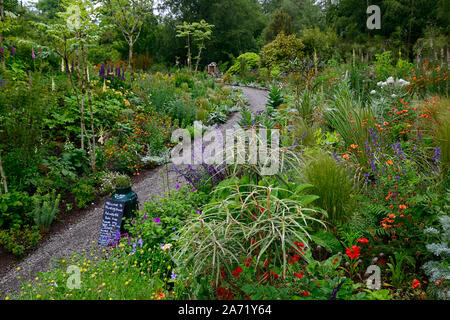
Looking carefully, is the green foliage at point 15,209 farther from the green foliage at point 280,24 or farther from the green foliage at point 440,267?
the green foliage at point 280,24

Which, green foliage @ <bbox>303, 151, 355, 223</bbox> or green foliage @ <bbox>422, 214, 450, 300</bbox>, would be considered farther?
green foliage @ <bbox>303, 151, 355, 223</bbox>

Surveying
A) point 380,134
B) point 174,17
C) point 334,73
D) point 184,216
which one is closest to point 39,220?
point 184,216

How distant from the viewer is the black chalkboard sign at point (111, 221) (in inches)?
130

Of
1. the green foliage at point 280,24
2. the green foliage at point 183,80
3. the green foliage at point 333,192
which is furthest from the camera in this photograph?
the green foliage at point 280,24

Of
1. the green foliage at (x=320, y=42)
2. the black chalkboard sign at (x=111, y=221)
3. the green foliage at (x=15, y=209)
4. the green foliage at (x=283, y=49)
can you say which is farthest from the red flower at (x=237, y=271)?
the green foliage at (x=320, y=42)

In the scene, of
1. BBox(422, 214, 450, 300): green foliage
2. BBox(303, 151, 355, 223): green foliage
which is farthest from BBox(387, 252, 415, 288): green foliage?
BBox(303, 151, 355, 223): green foliage

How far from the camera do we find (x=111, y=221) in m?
3.33

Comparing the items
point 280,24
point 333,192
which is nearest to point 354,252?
point 333,192

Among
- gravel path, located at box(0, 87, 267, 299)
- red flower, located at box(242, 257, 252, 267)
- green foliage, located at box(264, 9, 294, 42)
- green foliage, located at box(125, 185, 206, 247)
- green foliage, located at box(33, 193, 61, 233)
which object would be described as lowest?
gravel path, located at box(0, 87, 267, 299)

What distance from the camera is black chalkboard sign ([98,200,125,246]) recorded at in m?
3.29

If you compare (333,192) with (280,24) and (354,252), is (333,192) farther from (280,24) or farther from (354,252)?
(280,24)

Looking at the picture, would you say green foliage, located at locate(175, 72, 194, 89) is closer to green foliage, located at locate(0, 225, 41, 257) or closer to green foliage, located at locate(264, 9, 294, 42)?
green foliage, located at locate(0, 225, 41, 257)

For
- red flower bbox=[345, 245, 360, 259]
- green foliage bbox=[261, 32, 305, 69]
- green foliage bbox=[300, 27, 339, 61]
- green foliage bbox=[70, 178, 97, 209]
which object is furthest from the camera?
green foliage bbox=[300, 27, 339, 61]
